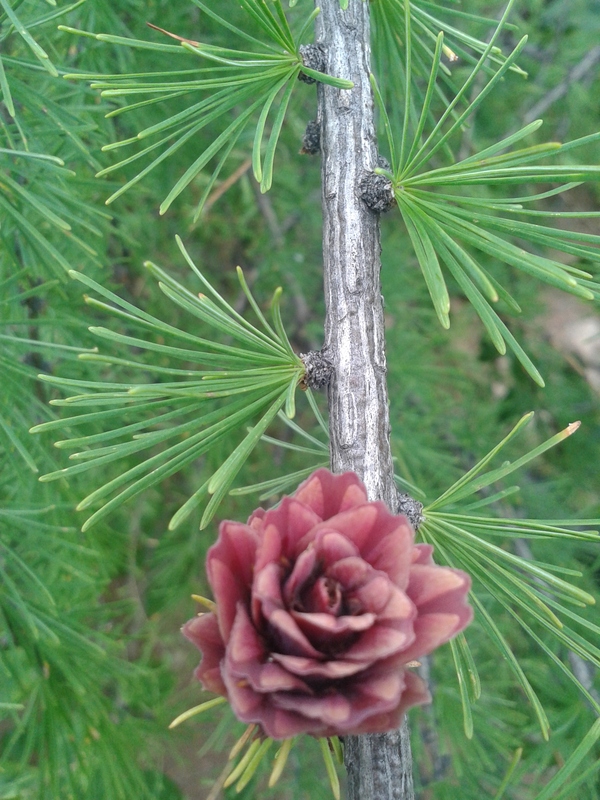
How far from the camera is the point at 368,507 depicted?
0.93 ft

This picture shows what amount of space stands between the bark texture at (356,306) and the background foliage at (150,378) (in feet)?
0.26

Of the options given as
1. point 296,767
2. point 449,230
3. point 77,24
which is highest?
point 77,24

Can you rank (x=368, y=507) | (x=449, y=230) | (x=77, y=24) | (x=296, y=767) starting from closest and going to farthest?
1. (x=368, y=507)
2. (x=449, y=230)
3. (x=77, y=24)
4. (x=296, y=767)

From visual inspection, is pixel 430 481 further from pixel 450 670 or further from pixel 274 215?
pixel 274 215

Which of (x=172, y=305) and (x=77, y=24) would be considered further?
(x=172, y=305)

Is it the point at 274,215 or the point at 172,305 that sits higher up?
the point at 274,215

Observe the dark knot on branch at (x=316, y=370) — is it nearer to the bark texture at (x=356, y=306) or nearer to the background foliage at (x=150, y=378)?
the bark texture at (x=356, y=306)

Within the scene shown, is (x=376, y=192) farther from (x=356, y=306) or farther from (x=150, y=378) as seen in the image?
(x=150, y=378)

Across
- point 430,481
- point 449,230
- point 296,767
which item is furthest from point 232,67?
point 296,767

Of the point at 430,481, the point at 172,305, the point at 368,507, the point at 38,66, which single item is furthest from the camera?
the point at 172,305

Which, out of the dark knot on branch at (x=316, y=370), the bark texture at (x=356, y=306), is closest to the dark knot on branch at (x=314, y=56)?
the bark texture at (x=356, y=306)

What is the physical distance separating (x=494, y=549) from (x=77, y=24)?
0.61m

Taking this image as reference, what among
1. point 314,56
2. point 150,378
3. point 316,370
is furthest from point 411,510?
point 150,378

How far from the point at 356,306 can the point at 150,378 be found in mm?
683
